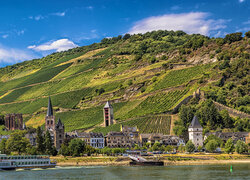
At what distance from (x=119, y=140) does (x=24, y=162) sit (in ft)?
122

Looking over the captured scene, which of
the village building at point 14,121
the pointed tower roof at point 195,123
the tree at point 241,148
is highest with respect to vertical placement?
the village building at point 14,121

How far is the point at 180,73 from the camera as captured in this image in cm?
16550

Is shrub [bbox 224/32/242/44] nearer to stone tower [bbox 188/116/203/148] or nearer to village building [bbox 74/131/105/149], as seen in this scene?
stone tower [bbox 188/116/203/148]

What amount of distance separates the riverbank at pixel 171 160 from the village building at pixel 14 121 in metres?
65.7

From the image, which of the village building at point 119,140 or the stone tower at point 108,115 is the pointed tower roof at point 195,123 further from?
the stone tower at point 108,115

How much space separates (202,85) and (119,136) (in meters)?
35.1

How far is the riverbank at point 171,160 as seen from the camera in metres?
94.1

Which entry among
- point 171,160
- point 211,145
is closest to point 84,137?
point 171,160

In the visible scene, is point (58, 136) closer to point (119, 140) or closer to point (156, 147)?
point (119, 140)

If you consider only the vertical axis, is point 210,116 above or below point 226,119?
above

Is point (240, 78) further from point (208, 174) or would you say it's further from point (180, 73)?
point (208, 174)

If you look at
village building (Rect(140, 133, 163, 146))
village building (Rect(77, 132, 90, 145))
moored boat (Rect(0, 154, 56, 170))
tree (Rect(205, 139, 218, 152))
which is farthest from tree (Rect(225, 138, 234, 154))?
village building (Rect(77, 132, 90, 145))

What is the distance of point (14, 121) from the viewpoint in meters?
164

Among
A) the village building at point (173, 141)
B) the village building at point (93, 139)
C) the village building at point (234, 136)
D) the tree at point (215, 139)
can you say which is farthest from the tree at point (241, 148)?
the village building at point (93, 139)
